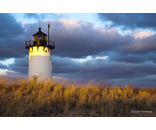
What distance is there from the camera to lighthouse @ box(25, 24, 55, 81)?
24.6m

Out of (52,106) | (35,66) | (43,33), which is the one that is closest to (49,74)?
(35,66)

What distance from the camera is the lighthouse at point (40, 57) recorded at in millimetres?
24562

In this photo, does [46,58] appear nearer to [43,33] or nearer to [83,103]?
[43,33]

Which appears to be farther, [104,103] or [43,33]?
[43,33]

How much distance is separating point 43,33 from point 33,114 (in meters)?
20.9

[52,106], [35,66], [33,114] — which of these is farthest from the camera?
[35,66]

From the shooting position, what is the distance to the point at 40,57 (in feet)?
82.3

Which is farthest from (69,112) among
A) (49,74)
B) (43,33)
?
(43,33)

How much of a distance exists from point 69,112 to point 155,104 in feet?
16.8

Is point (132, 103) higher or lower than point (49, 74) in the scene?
lower

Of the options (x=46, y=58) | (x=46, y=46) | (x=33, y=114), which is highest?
(x=46, y=46)
